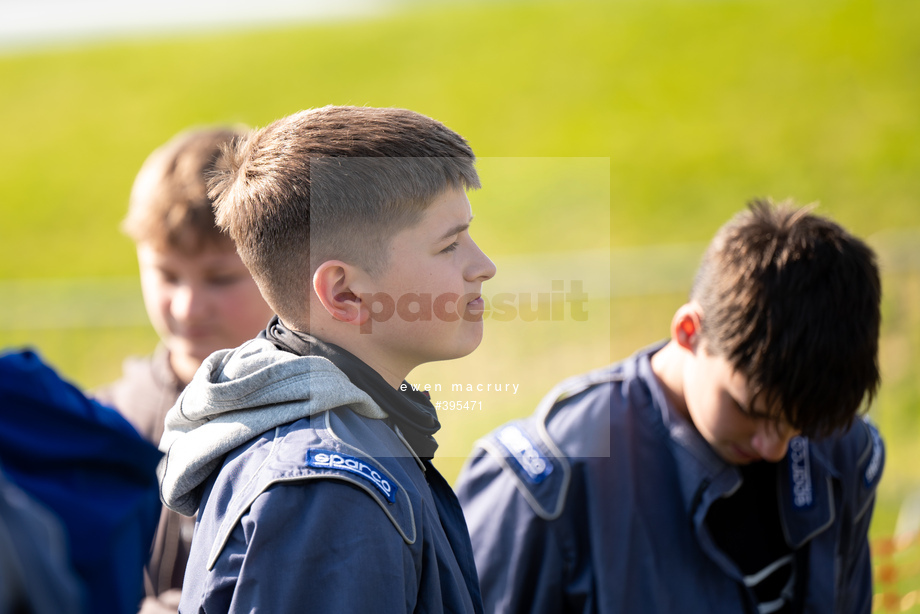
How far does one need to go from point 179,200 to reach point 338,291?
136 cm

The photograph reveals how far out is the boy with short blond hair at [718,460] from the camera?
2225 millimetres

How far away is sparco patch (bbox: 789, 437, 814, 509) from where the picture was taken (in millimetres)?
2398

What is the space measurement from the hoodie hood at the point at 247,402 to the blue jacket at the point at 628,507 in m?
0.92

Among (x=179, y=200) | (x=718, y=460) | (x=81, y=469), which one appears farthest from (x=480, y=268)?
(x=179, y=200)

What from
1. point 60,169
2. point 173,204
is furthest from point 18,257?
point 173,204

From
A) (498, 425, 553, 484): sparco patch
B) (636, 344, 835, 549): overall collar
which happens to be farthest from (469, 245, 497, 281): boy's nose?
(636, 344, 835, 549): overall collar

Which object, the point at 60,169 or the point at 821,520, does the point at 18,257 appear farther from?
the point at 821,520

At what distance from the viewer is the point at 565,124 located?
17.8m

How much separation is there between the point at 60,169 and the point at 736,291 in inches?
828

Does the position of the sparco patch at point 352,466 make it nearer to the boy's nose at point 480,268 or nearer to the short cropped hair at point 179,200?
the boy's nose at point 480,268

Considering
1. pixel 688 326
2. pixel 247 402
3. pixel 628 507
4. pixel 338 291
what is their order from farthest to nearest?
1. pixel 688 326
2. pixel 628 507
3. pixel 338 291
4. pixel 247 402

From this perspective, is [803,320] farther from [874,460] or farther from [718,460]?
[874,460]

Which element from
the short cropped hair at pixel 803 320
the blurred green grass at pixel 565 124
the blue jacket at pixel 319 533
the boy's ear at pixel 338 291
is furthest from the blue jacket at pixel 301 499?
the blurred green grass at pixel 565 124

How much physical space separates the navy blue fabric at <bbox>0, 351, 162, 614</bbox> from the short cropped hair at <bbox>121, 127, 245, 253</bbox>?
1.28 metres
